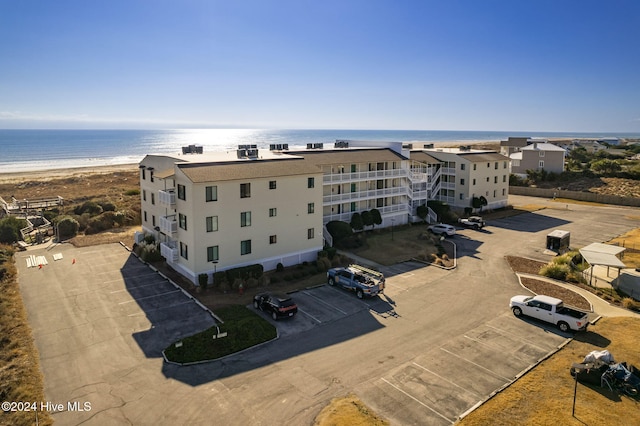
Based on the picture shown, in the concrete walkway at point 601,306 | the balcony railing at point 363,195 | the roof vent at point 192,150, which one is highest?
the roof vent at point 192,150

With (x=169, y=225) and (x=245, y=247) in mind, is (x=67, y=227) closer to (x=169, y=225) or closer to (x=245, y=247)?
(x=169, y=225)

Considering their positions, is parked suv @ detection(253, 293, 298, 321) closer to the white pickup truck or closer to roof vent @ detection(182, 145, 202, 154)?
the white pickup truck

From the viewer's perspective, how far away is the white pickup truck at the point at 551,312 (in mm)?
25156

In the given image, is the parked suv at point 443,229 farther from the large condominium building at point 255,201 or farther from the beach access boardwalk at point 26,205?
the beach access boardwalk at point 26,205

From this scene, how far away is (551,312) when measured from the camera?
26047 millimetres

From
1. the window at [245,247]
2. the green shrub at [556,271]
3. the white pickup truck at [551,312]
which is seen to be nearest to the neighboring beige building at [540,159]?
the green shrub at [556,271]

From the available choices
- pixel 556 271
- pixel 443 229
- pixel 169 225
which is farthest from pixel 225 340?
pixel 443 229

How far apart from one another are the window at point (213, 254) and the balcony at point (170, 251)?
12.8 ft

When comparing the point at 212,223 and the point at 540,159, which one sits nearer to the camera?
the point at 212,223

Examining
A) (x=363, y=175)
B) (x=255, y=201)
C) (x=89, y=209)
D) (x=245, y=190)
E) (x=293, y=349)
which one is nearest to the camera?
(x=293, y=349)

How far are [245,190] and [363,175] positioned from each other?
19989 millimetres

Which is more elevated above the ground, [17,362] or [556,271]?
[556,271]

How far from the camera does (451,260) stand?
39906 millimetres

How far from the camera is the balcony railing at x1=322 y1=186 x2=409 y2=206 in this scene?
47.0 meters
